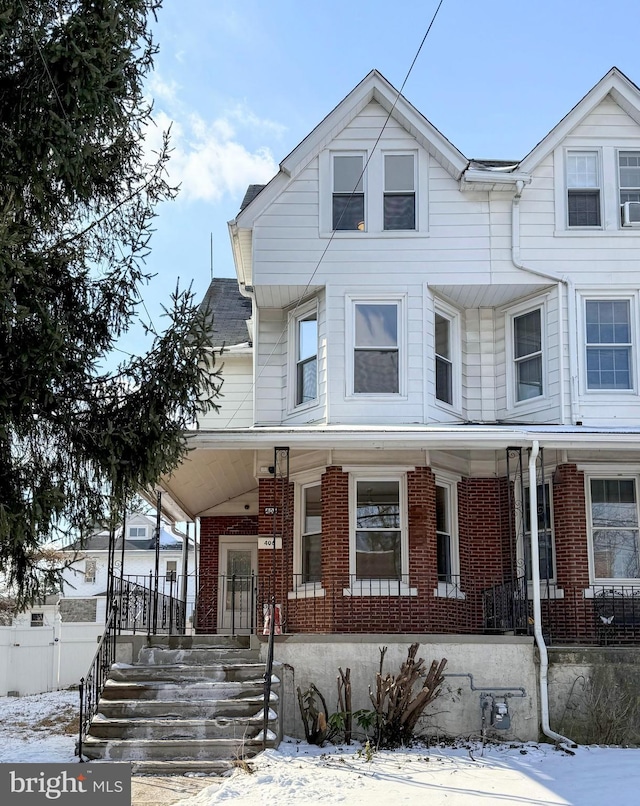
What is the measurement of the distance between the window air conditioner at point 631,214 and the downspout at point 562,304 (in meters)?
1.47

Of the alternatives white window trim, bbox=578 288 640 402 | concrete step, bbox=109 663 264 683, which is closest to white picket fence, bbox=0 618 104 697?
concrete step, bbox=109 663 264 683

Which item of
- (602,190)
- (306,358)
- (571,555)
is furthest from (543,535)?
(602,190)

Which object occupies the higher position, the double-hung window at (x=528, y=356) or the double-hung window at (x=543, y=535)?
the double-hung window at (x=528, y=356)

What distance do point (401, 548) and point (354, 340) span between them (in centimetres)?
346

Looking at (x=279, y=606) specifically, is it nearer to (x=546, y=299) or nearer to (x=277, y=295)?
(x=277, y=295)

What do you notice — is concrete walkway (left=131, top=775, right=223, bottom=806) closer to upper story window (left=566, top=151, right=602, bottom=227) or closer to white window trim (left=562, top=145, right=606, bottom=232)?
white window trim (left=562, top=145, right=606, bottom=232)

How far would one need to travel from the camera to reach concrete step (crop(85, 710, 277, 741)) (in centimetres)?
1170

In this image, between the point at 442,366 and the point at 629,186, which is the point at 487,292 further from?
the point at 629,186

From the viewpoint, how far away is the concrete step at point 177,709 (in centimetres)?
1217

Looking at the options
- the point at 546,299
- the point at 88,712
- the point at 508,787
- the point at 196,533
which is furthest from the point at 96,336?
the point at 196,533

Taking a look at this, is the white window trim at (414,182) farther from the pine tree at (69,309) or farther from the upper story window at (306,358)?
the pine tree at (69,309)

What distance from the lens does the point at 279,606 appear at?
15492 mm

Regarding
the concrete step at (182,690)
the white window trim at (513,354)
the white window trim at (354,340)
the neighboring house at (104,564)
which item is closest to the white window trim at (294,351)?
the white window trim at (354,340)

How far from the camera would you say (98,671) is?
42.1 feet
